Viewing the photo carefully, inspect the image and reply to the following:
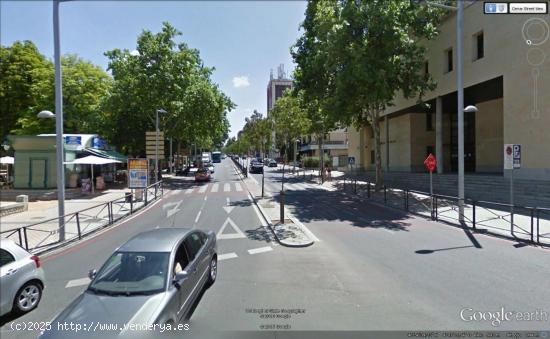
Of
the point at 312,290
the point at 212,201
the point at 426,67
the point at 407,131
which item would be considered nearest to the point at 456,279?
the point at 312,290

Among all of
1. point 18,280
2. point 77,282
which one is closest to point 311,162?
point 77,282

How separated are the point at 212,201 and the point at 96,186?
14.3 meters

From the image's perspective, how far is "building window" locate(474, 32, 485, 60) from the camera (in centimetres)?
2545

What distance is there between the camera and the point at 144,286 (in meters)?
5.22

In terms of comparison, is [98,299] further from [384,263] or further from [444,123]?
[444,123]

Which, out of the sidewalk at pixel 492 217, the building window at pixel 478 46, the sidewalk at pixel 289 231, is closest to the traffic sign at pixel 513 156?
the sidewalk at pixel 492 217

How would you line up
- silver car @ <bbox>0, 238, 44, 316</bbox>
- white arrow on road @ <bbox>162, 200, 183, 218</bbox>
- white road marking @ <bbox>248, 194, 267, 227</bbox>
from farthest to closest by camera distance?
white arrow on road @ <bbox>162, 200, 183, 218</bbox> < white road marking @ <bbox>248, 194, 267, 227</bbox> < silver car @ <bbox>0, 238, 44, 316</bbox>

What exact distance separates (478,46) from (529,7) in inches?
240

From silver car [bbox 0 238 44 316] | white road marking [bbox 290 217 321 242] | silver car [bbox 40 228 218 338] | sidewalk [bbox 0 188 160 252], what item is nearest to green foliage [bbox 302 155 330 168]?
sidewalk [bbox 0 188 160 252]

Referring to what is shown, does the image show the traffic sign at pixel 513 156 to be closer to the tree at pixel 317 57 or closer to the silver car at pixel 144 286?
the tree at pixel 317 57

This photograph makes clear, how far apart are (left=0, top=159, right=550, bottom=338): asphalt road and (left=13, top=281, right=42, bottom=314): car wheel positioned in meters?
0.17

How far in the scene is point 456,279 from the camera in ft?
25.4

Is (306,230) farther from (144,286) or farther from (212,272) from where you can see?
(144,286)

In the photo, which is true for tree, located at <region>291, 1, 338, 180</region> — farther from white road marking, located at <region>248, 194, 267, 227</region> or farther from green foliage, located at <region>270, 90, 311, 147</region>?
green foliage, located at <region>270, 90, 311, 147</region>
